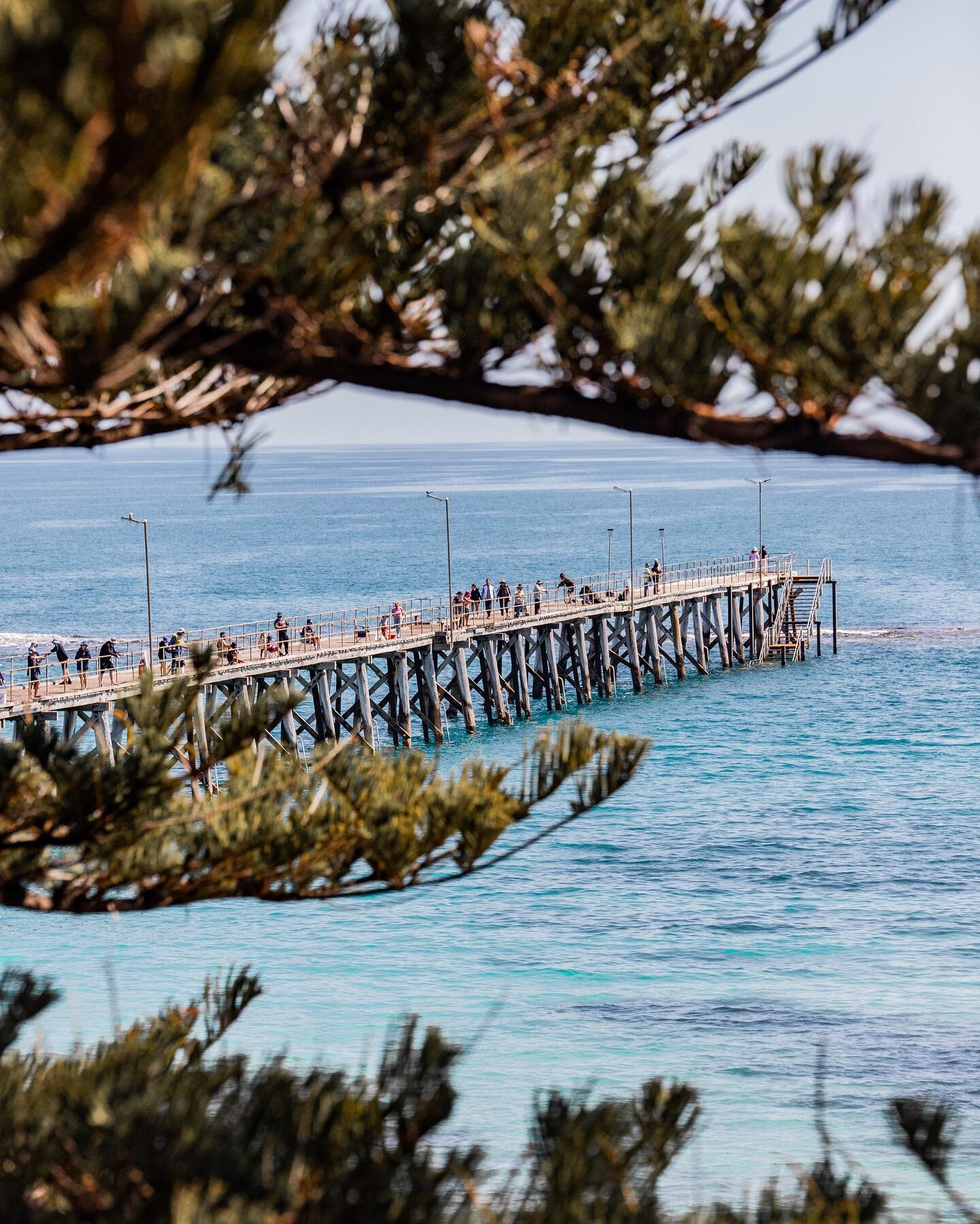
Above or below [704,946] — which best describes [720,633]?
above

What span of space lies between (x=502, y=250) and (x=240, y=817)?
401cm

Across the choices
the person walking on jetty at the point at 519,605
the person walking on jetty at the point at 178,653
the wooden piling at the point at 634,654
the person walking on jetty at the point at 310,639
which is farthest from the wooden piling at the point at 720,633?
the person walking on jetty at the point at 178,653

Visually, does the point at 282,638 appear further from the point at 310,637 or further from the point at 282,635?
the point at 310,637

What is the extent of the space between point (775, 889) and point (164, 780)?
24.3 m

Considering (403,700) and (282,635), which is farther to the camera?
(403,700)

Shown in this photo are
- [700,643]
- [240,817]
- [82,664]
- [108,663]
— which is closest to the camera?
[240,817]

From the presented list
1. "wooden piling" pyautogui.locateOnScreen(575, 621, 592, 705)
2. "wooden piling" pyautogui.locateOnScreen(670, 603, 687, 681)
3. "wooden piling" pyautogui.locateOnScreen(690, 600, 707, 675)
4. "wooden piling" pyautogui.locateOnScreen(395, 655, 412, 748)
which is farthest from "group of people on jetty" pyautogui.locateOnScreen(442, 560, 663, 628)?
"wooden piling" pyautogui.locateOnScreen(690, 600, 707, 675)

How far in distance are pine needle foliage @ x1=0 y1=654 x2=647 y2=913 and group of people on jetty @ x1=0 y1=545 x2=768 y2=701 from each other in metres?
18.4

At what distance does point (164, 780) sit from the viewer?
8016 mm

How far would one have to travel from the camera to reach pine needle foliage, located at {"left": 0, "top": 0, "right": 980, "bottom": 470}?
5.00 metres

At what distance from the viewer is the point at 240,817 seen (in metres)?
8.38

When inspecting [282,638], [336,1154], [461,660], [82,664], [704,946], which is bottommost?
[704,946]

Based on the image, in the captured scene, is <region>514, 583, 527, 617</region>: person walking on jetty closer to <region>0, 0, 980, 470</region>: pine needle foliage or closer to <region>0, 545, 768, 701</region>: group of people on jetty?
<region>0, 545, 768, 701</region>: group of people on jetty

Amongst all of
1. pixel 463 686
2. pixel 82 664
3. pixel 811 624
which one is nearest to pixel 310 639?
pixel 463 686
